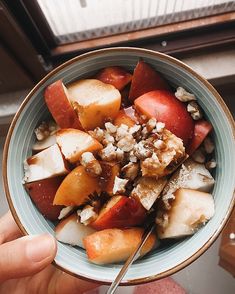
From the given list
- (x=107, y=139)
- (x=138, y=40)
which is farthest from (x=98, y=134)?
(x=138, y=40)

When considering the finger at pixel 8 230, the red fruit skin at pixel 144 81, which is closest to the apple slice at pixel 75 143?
the red fruit skin at pixel 144 81

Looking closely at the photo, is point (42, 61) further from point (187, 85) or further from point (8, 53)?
point (187, 85)

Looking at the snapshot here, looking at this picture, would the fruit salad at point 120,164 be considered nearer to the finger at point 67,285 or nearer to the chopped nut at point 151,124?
the chopped nut at point 151,124

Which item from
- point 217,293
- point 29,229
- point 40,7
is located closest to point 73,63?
point 40,7

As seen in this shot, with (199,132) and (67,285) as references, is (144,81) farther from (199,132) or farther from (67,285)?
(67,285)

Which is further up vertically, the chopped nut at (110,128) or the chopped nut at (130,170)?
the chopped nut at (110,128)

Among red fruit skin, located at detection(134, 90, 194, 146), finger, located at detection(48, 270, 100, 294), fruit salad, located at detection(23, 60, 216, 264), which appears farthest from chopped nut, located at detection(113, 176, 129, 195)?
finger, located at detection(48, 270, 100, 294)
